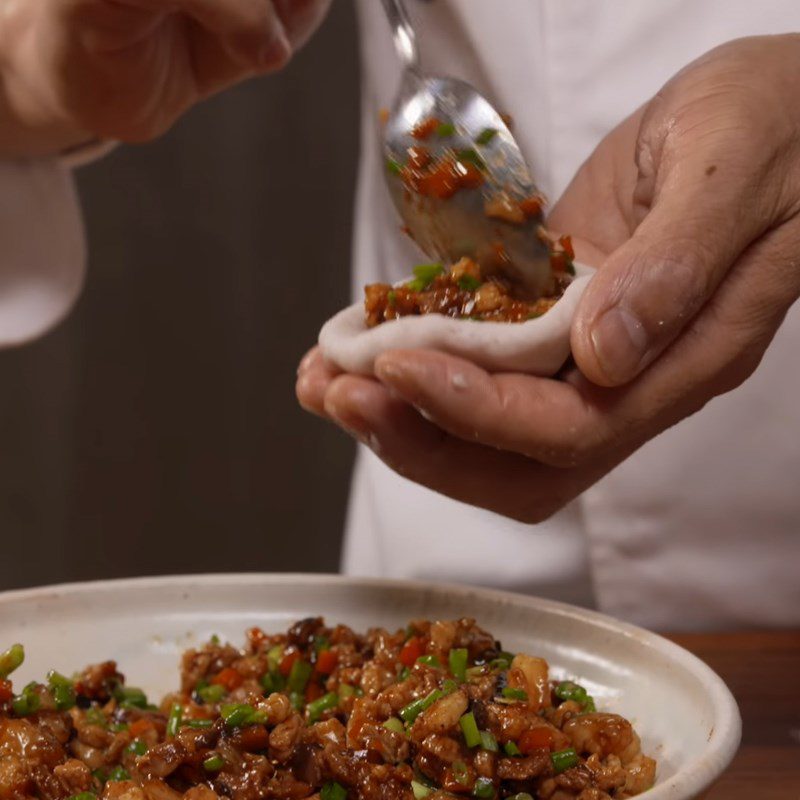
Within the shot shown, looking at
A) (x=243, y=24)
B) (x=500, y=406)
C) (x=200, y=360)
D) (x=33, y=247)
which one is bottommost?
(x=200, y=360)

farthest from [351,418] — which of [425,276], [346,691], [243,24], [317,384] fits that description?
[243,24]

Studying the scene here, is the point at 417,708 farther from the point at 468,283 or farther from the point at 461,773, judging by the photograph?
the point at 468,283

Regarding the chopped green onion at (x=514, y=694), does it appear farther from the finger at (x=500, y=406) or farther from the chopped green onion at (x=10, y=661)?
the chopped green onion at (x=10, y=661)

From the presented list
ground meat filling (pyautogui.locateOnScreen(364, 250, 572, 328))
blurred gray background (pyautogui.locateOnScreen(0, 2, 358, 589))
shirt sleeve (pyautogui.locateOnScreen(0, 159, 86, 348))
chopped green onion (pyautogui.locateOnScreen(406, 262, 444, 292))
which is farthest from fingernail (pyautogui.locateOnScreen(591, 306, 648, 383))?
blurred gray background (pyautogui.locateOnScreen(0, 2, 358, 589))

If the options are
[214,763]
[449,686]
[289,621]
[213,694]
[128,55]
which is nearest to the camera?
[214,763]

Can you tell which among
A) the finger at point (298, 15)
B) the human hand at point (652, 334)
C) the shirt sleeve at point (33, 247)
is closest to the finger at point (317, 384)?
the human hand at point (652, 334)

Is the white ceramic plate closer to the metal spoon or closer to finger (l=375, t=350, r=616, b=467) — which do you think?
finger (l=375, t=350, r=616, b=467)

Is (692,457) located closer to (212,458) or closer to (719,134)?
(719,134)
